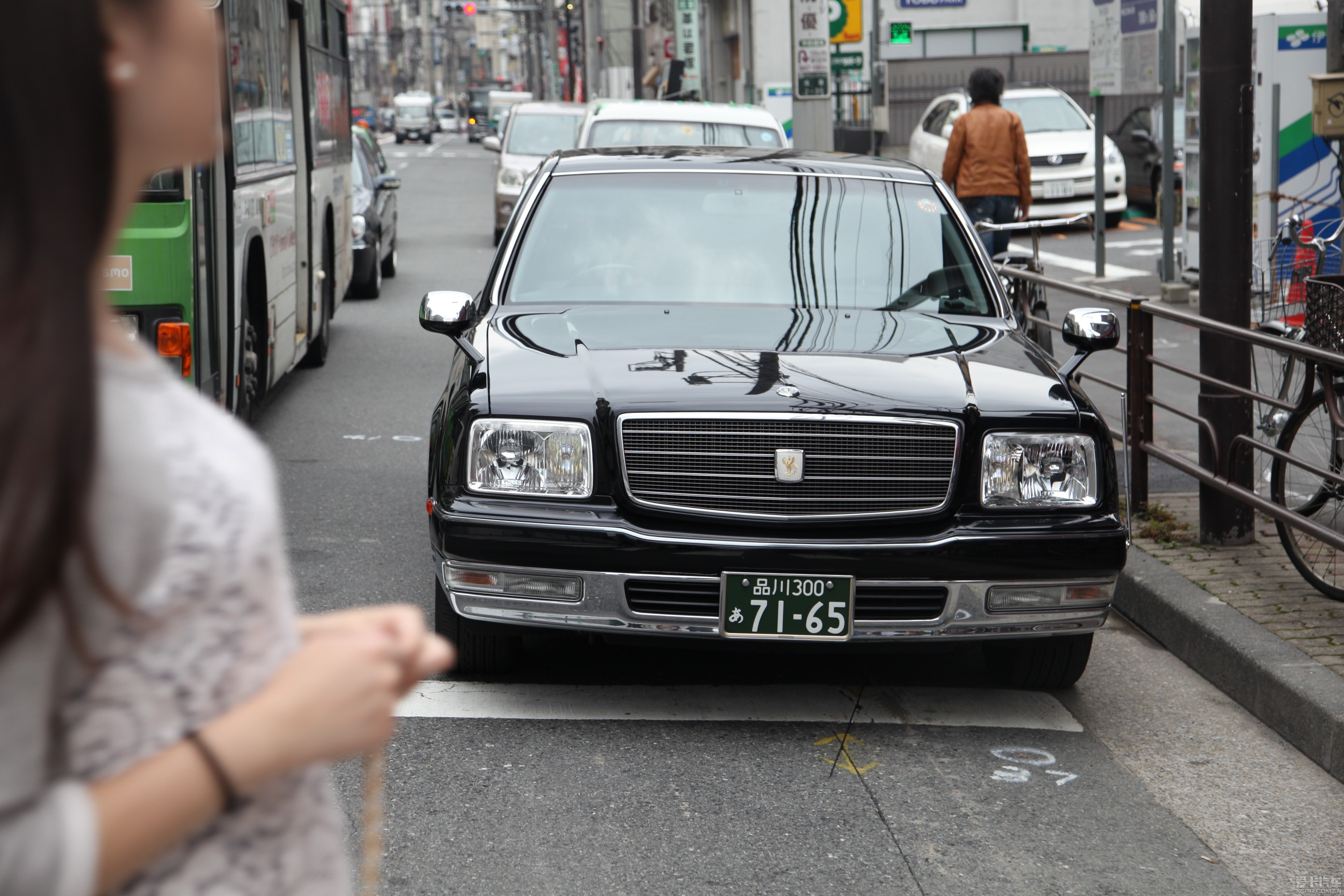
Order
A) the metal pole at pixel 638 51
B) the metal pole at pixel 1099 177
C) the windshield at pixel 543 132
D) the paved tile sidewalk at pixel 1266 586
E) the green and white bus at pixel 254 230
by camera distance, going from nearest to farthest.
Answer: the paved tile sidewalk at pixel 1266 586
the green and white bus at pixel 254 230
the metal pole at pixel 1099 177
the windshield at pixel 543 132
the metal pole at pixel 638 51

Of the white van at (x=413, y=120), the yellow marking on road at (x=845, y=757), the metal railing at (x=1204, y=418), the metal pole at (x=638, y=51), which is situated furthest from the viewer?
the white van at (x=413, y=120)

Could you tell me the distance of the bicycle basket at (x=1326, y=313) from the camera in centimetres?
545

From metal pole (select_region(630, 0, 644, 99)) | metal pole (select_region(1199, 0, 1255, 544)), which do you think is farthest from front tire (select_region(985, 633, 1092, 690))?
metal pole (select_region(630, 0, 644, 99))

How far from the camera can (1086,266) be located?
17.2m

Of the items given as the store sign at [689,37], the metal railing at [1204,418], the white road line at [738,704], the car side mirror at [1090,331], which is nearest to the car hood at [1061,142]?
the metal railing at [1204,418]

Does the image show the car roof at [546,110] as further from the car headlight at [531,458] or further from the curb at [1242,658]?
the car headlight at [531,458]

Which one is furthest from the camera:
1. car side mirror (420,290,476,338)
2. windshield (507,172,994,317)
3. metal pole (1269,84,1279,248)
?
metal pole (1269,84,1279,248)

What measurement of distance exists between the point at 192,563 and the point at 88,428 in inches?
5.5

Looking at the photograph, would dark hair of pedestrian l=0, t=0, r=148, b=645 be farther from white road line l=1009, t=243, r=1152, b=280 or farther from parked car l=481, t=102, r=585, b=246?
parked car l=481, t=102, r=585, b=246

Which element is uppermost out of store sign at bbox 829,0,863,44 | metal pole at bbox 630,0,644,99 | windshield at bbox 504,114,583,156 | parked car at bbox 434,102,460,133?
parked car at bbox 434,102,460,133

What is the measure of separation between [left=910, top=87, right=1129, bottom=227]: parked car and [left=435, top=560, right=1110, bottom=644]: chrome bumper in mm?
15993

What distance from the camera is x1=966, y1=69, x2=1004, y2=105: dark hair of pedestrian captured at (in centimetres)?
1154

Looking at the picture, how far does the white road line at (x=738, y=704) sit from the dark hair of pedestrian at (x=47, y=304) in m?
3.58

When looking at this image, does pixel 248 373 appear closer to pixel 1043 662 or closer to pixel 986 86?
pixel 1043 662
